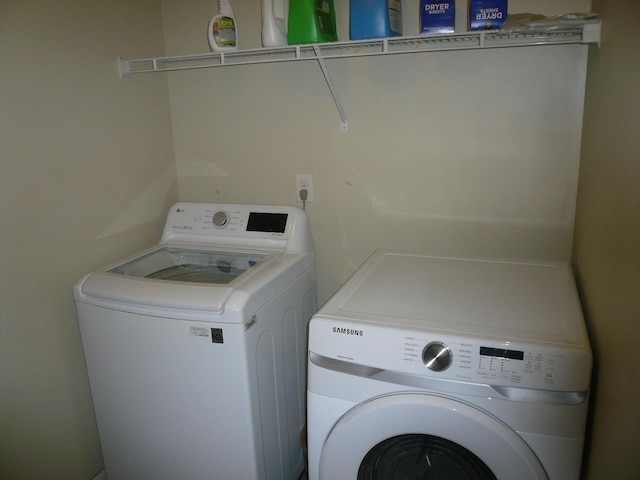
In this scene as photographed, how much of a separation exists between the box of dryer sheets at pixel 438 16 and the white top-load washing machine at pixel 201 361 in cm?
88

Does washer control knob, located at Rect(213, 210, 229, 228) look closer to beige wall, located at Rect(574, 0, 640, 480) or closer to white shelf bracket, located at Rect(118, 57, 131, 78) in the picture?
white shelf bracket, located at Rect(118, 57, 131, 78)

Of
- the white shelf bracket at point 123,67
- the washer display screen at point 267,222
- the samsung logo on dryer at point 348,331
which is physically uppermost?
the white shelf bracket at point 123,67

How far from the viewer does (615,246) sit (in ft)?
3.28

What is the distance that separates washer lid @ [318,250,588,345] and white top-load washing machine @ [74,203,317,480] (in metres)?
0.30

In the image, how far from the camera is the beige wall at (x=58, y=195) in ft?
4.61

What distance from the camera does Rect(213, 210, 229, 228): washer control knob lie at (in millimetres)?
1872

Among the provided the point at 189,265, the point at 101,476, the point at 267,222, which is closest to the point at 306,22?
the point at 267,222

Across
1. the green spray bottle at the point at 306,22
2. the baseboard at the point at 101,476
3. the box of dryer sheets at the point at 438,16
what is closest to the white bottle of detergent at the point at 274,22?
the green spray bottle at the point at 306,22

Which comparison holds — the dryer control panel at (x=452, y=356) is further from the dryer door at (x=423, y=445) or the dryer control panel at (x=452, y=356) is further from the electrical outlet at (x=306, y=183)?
the electrical outlet at (x=306, y=183)

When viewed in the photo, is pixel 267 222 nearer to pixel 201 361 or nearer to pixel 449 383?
pixel 201 361

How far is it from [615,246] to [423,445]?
2.23 feet

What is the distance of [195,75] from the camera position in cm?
205

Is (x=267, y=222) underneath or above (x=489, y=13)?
underneath

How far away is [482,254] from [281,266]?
838mm
